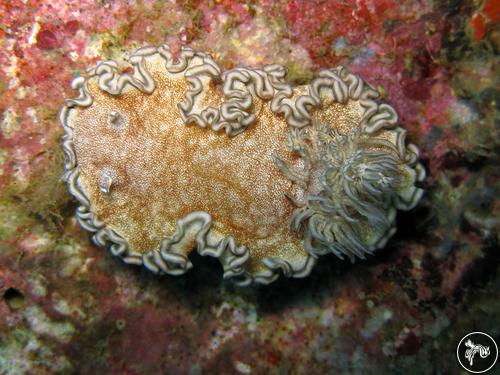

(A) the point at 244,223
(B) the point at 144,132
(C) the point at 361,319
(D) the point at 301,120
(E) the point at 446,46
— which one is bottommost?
(C) the point at 361,319

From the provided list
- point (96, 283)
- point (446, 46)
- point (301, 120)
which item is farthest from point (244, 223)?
point (446, 46)

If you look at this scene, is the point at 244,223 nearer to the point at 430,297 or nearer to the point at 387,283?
the point at 387,283

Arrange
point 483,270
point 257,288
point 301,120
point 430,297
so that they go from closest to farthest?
1. point 301,120
2. point 483,270
3. point 430,297
4. point 257,288

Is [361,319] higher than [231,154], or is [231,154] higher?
[231,154]

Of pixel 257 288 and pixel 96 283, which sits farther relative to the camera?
pixel 257 288

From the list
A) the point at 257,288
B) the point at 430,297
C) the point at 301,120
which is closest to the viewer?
the point at 301,120

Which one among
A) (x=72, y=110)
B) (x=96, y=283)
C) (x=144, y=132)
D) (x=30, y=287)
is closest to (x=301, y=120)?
(x=144, y=132)

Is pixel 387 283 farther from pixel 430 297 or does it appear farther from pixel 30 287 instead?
pixel 30 287
